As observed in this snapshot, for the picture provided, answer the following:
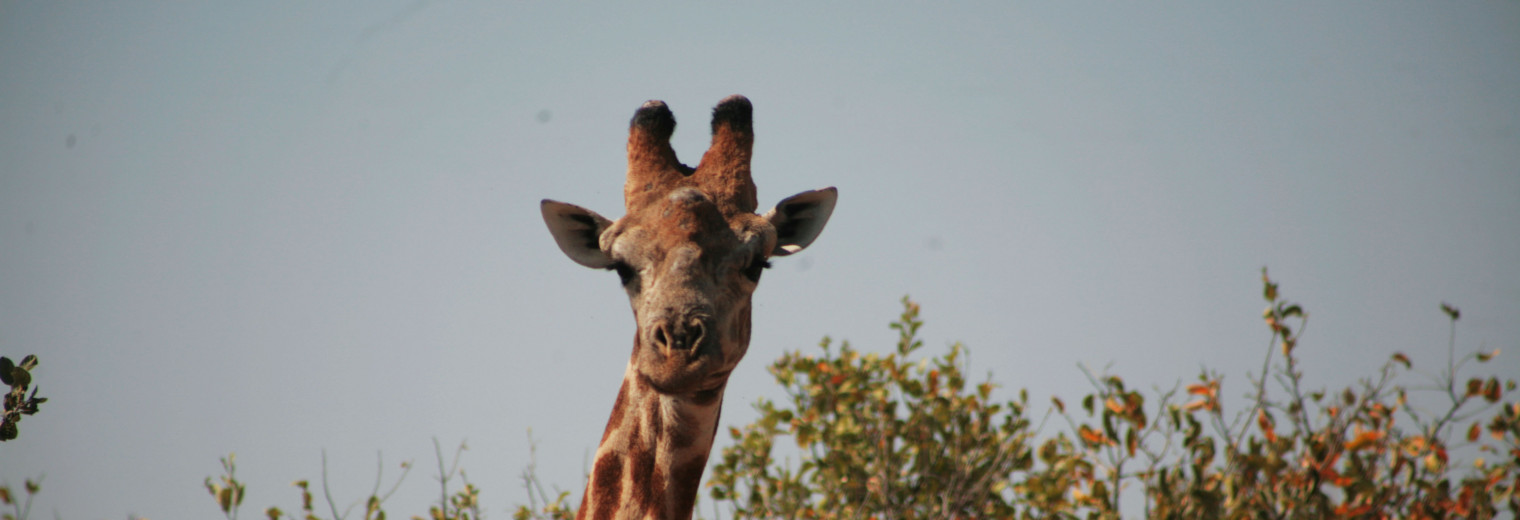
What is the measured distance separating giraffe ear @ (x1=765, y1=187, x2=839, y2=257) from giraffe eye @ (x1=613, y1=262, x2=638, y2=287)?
0.81 metres

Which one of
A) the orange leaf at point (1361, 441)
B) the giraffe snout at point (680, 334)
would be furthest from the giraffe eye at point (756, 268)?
the orange leaf at point (1361, 441)

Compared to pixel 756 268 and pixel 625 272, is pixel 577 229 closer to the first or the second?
pixel 625 272

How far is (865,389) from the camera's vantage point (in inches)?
303

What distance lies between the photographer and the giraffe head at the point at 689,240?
419 cm

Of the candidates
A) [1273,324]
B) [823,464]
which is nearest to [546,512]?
[823,464]

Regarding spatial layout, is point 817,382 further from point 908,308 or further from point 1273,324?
point 1273,324

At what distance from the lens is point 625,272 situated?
4668mm

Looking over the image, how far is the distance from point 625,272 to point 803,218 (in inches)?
38.5

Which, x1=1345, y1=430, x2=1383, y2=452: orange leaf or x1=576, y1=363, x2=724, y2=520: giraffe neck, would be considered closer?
x1=1345, y1=430, x2=1383, y2=452: orange leaf

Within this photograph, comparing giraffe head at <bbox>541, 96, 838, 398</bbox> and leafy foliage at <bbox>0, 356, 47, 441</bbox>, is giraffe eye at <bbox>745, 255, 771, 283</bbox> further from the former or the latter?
leafy foliage at <bbox>0, 356, 47, 441</bbox>

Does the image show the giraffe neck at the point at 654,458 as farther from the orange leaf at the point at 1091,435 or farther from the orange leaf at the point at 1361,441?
the orange leaf at the point at 1361,441

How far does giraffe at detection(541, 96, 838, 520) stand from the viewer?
4.22 meters

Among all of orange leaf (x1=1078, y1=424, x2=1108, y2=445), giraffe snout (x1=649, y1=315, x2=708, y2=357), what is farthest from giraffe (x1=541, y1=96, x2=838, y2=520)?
orange leaf (x1=1078, y1=424, x2=1108, y2=445)

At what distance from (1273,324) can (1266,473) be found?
0.86m
